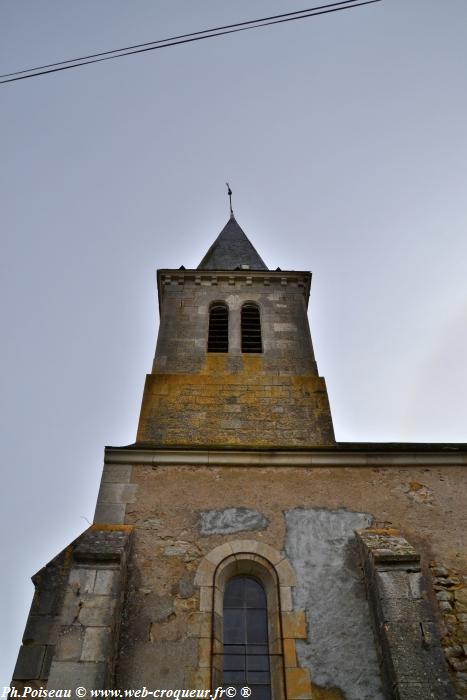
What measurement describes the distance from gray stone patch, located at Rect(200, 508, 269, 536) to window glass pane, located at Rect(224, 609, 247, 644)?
965 millimetres

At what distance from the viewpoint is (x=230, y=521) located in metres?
7.53

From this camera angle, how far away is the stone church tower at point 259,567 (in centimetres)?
603

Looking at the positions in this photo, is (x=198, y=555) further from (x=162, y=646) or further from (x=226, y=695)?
(x=226, y=695)

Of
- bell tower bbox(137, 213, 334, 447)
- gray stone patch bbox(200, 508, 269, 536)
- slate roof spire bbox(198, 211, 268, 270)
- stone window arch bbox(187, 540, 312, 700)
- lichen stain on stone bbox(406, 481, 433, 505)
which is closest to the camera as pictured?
stone window arch bbox(187, 540, 312, 700)

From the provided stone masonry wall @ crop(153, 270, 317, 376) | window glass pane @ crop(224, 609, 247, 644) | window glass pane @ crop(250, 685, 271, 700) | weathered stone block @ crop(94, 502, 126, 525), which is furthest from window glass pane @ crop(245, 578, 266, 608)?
stone masonry wall @ crop(153, 270, 317, 376)

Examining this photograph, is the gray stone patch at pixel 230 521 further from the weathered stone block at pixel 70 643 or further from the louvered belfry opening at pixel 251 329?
the louvered belfry opening at pixel 251 329

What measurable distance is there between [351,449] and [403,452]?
765mm

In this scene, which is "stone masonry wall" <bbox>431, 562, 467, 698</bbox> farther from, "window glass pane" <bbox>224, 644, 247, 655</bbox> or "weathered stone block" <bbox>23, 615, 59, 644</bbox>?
"weathered stone block" <bbox>23, 615, 59, 644</bbox>

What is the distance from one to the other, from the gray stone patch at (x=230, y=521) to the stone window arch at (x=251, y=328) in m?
4.44

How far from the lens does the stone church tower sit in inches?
237

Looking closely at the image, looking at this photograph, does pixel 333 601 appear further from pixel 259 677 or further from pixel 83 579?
pixel 83 579

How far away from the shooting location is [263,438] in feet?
30.2

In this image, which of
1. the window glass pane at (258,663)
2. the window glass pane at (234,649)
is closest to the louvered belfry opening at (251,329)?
the window glass pane at (234,649)

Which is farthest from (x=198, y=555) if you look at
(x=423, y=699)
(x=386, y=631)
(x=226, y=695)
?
(x=423, y=699)
